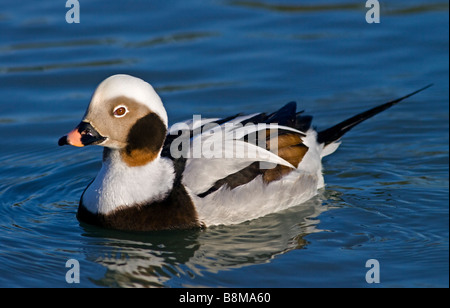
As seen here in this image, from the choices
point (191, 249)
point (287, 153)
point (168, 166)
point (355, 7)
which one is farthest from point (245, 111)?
point (355, 7)

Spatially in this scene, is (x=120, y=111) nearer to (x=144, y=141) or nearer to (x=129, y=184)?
(x=144, y=141)

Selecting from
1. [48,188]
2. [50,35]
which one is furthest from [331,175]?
[50,35]

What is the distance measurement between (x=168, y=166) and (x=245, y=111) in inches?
150

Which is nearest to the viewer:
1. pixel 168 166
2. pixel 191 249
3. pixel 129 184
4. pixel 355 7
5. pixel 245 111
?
pixel 191 249

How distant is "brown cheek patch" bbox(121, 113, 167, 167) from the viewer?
322 inches

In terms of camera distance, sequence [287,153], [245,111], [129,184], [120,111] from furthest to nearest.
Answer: [245,111] < [287,153] < [129,184] < [120,111]

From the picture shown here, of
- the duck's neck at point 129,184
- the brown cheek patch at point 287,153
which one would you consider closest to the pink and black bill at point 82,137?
the duck's neck at point 129,184

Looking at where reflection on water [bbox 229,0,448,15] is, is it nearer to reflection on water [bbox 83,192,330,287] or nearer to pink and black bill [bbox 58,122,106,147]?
reflection on water [bbox 83,192,330,287]

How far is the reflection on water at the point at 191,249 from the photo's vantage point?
768 centimetres

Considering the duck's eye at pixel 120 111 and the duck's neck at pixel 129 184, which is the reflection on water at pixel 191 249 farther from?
the duck's eye at pixel 120 111

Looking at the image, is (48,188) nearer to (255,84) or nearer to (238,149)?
→ (238,149)

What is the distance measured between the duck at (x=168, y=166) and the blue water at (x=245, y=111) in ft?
0.58

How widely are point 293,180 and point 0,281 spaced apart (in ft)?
10.6

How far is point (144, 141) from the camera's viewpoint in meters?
8.27
